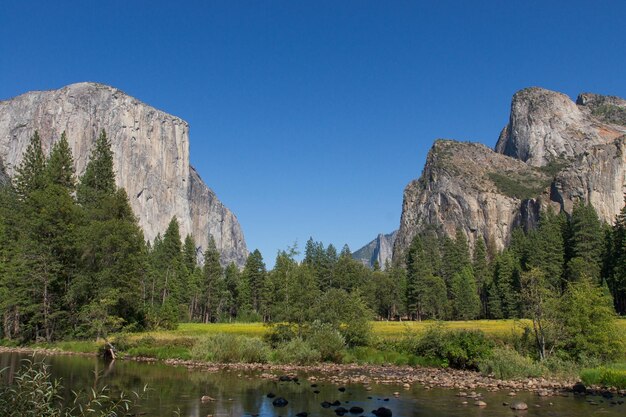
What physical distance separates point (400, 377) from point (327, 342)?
8.60 m

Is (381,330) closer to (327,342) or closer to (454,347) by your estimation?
(327,342)

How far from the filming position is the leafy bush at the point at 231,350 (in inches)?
1588

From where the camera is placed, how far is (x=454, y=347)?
3775cm

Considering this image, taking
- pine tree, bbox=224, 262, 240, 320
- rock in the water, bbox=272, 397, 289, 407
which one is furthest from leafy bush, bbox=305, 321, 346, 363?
pine tree, bbox=224, 262, 240, 320

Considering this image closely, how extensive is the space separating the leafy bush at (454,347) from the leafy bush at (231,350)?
12.4 meters

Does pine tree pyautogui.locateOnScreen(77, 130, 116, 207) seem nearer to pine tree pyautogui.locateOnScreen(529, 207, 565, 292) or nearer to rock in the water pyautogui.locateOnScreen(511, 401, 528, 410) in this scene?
rock in the water pyautogui.locateOnScreen(511, 401, 528, 410)

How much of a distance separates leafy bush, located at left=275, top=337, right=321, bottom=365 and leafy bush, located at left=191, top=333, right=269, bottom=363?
122cm

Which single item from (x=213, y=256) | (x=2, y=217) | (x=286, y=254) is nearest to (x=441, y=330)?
(x=286, y=254)

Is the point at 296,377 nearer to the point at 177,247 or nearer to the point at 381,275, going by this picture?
the point at 177,247

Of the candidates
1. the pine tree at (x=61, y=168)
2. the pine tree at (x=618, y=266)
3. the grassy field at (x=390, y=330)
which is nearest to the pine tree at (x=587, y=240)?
the pine tree at (x=618, y=266)

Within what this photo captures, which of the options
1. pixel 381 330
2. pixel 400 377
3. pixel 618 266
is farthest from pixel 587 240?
pixel 400 377

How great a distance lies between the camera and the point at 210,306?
108688 millimetres

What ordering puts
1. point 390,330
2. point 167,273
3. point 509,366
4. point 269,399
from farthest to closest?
point 167,273 < point 390,330 < point 509,366 < point 269,399

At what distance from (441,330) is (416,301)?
68.8m
